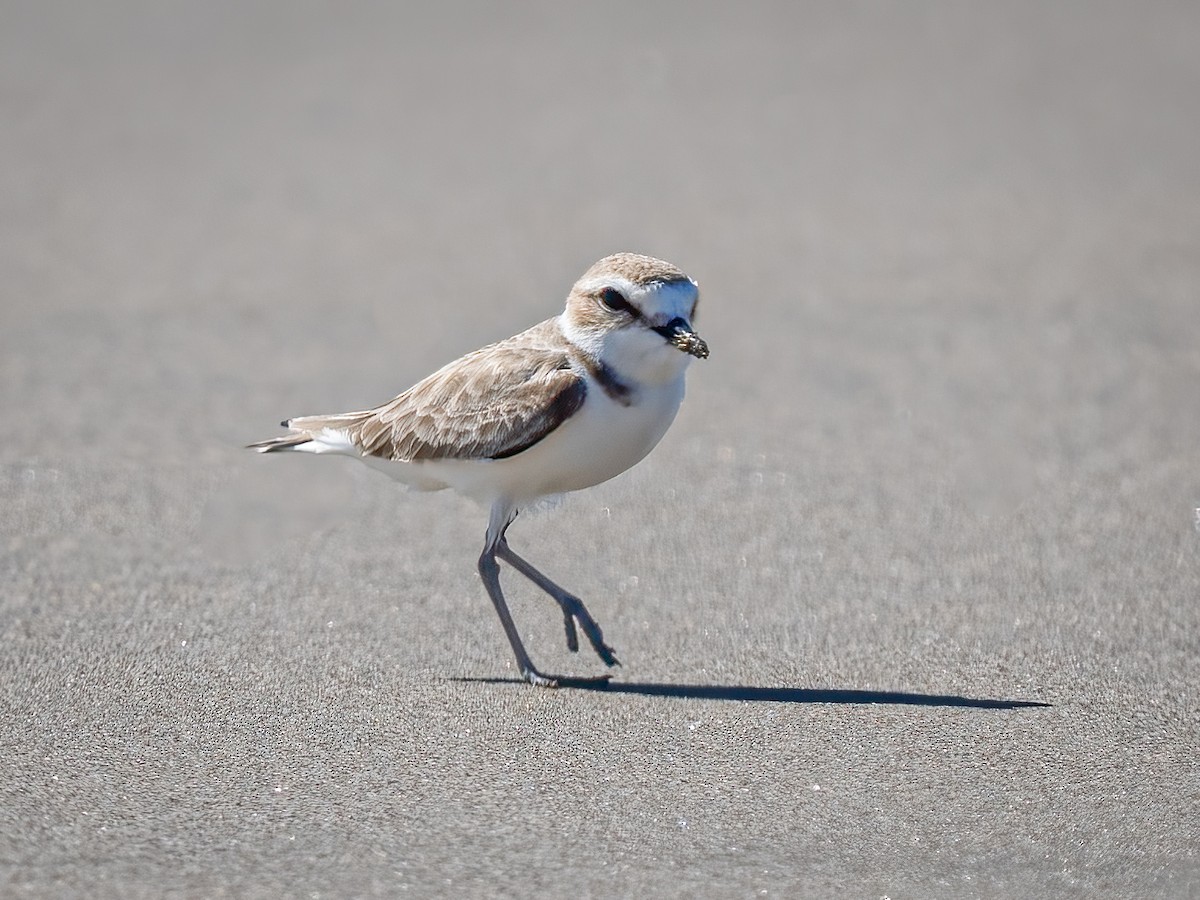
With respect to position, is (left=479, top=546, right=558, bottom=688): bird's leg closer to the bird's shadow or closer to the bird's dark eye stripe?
the bird's shadow

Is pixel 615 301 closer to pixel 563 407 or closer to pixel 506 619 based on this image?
pixel 563 407

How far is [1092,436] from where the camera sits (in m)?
8.23

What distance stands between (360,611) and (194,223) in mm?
5388

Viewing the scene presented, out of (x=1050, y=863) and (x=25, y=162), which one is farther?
(x=25, y=162)

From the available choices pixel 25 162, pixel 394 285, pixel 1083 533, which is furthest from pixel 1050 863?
pixel 25 162

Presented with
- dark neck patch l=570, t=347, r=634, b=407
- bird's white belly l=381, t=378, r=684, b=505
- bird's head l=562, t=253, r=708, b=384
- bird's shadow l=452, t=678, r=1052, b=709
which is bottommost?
bird's shadow l=452, t=678, r=1052, b=709

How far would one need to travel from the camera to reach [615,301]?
5746 millimetres

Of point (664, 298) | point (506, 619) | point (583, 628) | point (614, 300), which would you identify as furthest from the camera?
point (506, 619)

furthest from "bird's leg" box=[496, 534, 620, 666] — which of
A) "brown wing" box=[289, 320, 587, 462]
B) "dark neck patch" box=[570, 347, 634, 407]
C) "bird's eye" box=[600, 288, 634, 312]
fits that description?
"bird's eye" box=[600, 288, 634, 312]

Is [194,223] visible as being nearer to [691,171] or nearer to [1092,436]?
[691,171]

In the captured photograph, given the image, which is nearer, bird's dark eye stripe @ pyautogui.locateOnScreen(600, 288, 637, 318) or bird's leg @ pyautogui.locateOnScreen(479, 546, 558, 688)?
bird's dark eye stripe @ pyautogui.locateOnScreen(600, 288, 637, 318)

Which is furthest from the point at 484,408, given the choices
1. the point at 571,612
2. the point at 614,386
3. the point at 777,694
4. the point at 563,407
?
the point at 777,694

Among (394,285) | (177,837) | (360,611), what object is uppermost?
(394,285)

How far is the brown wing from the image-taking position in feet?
19.0
